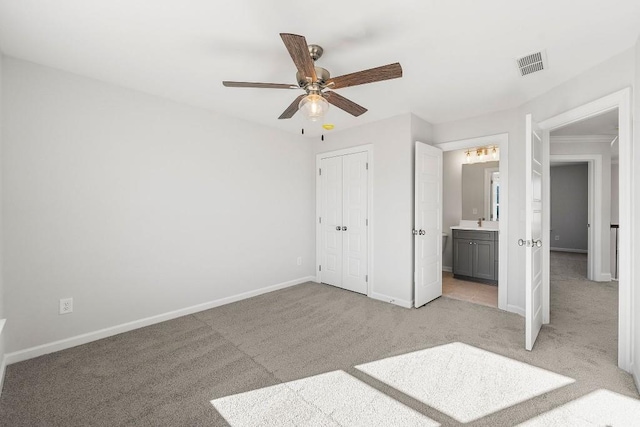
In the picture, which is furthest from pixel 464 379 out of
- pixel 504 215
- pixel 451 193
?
pixel 451 193

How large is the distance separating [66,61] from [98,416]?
2.57 m

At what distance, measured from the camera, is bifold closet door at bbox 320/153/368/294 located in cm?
404

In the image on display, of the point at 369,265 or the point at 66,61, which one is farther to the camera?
the point at 369,265

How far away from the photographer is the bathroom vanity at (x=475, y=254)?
448cm

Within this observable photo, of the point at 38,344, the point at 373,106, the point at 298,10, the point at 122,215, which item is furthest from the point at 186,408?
the point at 373,106

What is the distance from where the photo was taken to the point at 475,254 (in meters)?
4.66

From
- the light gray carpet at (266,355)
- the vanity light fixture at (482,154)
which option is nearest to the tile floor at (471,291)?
the light gray carpet at (266,355)

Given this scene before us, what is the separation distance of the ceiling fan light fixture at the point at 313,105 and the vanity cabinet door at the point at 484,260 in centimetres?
377

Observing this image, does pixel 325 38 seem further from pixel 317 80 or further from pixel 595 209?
pixel 595 209

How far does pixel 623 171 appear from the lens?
214 cm

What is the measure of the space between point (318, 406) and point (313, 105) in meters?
1.94

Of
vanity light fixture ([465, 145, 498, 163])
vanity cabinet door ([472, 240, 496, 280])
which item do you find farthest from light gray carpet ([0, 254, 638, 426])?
vanity light fixture ([465, 145, 498, 163])

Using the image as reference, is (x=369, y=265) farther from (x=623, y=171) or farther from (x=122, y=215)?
(x=122, y=215)

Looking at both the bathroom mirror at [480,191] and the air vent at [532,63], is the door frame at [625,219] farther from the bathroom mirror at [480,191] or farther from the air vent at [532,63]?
the bathroom mirror at [480,191]
